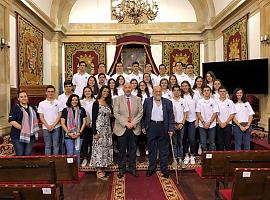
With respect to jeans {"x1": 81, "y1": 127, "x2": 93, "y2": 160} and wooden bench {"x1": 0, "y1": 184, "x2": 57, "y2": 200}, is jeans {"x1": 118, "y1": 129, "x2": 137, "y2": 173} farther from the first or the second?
wooden bench {"x1": 0, "y1": 184, "x2": 57, "y2": 200}

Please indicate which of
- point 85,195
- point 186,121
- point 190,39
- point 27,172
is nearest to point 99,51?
point 190,39

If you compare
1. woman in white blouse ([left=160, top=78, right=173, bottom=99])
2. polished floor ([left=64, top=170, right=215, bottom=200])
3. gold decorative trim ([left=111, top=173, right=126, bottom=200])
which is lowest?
polished floor ([left=64, top=170, right=215, bottom=200])

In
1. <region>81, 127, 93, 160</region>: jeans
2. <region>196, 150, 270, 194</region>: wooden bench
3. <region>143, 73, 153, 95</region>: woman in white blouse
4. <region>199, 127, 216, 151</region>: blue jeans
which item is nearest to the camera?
<region>196, 150, 270, 194</region>: wooden bench

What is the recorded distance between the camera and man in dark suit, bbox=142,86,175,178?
208 inches

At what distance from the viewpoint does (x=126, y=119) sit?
5.27 metres

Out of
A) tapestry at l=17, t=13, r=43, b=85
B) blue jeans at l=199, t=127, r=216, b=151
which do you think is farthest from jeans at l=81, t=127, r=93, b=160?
tapestry at l=17, t=13, r=43, b=85

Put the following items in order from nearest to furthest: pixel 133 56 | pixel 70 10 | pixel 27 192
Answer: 1. pixel 27 192
2. pixel 133 56
3. pixel 70 10

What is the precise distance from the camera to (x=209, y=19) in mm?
12156

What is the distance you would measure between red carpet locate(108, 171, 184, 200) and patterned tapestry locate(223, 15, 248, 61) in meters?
5.17

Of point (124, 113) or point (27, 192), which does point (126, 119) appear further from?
point (27, 192)

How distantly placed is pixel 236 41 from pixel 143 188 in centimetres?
640

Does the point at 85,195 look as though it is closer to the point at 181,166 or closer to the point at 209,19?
the point at 181,166

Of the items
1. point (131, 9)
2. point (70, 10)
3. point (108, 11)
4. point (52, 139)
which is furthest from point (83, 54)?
point (52, 139)

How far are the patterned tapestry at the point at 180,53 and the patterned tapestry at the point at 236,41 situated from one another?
225cm
